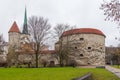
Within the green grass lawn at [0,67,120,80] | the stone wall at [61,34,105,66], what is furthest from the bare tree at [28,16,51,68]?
the green grass lawn at [0,67,120,80]

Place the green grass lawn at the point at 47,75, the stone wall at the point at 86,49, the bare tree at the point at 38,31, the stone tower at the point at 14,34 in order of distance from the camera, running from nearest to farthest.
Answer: the green grass lawn at the point at 47,75 < the bare tree at the point at 38,31 < the stone wall at the point at 86,49 < the stone tower at the point at 14,34

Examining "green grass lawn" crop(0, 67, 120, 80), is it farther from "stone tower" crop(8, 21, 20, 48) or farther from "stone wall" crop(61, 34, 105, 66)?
"stone tower" crop(8, 21, 20, 48)

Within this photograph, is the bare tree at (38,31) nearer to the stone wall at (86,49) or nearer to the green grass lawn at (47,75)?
the stone wall at (86,49)

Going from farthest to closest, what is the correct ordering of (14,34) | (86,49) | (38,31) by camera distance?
1. (14,34)
2. (86,49)
3. (38,31)

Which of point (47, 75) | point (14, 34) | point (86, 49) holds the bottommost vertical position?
point (47, 75)

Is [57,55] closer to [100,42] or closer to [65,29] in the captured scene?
[65,29]

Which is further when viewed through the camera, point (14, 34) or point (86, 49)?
point (14, 34)

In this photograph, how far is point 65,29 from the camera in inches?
2697

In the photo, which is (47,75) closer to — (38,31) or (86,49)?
(38,31)

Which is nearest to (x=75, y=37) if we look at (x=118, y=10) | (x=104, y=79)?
(x=104, y=79)

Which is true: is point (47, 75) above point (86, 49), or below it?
below

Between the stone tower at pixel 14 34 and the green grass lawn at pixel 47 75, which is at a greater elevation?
the stone tower at pixel 14 34

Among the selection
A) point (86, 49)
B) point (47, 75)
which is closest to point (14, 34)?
point (86, 49)

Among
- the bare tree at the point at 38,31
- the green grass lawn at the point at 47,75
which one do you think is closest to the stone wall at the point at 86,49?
the bare tree at the point at 38,31
